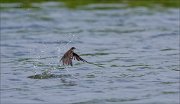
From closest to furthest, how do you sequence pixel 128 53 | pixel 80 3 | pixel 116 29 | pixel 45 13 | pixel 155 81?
pixel 155 81
pixel 128 53
pixel 116 29
pixel 45 13
pixel 80 3

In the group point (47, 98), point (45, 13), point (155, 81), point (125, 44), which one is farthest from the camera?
point (45, 13)

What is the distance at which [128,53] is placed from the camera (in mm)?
21562

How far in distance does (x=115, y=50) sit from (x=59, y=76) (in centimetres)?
531

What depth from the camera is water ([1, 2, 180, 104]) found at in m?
15.0

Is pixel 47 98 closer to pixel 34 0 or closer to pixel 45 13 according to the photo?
pixel 45 13

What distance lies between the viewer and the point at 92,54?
21656mm

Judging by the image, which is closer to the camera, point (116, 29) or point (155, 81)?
point (155, 81)

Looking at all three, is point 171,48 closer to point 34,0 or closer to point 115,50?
point 115,50

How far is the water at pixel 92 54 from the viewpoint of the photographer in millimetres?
14992

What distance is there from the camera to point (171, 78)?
1666 centimetres

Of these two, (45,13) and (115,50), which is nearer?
(115,50)

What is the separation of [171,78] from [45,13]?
17596 mm

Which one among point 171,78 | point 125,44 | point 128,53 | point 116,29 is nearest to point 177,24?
point 116,29

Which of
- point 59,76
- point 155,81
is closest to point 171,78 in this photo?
point 155,81
